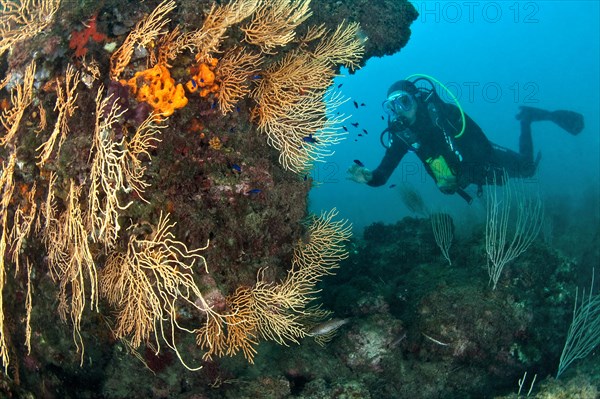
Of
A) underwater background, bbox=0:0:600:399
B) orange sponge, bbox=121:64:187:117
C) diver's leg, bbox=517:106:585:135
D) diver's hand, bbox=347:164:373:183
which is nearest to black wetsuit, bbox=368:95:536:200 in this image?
diver's hand, bbox=347:164:373:183

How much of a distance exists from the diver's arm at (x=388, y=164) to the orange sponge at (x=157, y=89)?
5343mm

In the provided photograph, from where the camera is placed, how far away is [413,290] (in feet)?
18.9

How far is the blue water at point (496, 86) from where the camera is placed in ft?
95.3

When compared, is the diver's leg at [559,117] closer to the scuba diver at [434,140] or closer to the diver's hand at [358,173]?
the scuba diver at [434,140]

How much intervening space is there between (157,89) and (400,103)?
20.9 ft

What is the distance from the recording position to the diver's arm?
26.3 feet

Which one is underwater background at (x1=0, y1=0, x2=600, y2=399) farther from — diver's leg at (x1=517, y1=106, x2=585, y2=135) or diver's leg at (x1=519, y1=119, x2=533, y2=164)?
diver's leg at (x1=517, y1=106, x2=585, y2=135)

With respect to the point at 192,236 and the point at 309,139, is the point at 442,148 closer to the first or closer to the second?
the point at 309,139

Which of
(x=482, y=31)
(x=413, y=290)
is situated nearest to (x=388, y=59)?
(x=482, y=31)

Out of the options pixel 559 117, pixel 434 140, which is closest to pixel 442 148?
pixel 434 140

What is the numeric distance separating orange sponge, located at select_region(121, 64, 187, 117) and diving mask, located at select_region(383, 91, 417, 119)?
6120mm

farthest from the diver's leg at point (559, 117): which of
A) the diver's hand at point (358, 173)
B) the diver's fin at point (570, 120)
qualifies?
the diver's hand at point (358, 173)

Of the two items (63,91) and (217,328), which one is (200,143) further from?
(217,328)

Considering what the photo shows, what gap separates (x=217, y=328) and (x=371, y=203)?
29.1 meters
